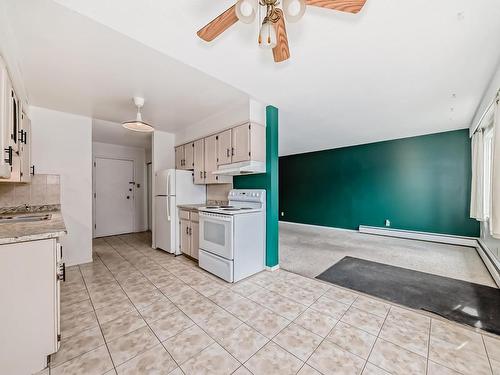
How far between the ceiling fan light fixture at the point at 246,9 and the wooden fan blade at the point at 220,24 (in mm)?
53

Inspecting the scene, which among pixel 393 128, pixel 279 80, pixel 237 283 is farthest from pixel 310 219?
pixel 279 80

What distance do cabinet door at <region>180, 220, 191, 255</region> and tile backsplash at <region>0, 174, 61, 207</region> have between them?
1.94 meters

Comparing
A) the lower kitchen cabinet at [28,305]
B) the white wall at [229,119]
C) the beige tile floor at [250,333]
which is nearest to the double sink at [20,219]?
the beige tile floor at [250,333]

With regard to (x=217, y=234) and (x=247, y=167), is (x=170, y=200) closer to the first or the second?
(x=217, y=234)

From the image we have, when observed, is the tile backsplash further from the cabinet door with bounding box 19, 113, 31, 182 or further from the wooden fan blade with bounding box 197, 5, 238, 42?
the wooden fan blade with bounding box 197, 5, 238, 42

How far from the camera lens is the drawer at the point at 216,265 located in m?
2.62

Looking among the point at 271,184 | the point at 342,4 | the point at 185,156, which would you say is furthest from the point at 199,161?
the point at 342,4

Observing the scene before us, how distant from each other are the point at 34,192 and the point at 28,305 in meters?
2.58

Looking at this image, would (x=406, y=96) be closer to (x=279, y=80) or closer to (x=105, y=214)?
(x=279, y=80)

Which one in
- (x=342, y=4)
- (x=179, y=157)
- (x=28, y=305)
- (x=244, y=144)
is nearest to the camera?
(x=342, y=4)

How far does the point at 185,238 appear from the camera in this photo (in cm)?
365

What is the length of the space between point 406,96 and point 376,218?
3480mm

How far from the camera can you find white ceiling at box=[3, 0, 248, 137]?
155 cm

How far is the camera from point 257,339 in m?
1.65
